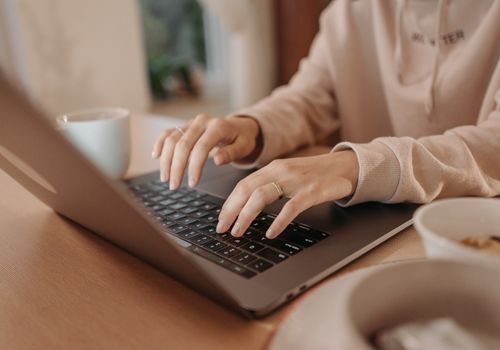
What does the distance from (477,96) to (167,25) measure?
1.89 metres

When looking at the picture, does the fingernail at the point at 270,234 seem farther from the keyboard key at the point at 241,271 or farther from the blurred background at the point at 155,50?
the blurred background at the point at 155,50

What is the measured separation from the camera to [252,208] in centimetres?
53

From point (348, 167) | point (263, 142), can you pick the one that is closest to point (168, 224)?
point (348, 167)

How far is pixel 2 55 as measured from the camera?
5.98ft

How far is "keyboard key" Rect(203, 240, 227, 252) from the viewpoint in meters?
0.50

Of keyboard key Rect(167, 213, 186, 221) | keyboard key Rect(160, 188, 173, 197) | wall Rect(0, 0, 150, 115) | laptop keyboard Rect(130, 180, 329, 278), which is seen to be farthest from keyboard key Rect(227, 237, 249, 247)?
wall Rect(0, 0, 150, 115)

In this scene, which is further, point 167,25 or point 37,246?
point 167,25

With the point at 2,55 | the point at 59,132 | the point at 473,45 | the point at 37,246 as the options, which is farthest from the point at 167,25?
the point at 59,132

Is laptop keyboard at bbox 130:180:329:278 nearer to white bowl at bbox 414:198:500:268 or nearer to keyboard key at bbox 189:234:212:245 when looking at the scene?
keyboard key at bbox 189:234:212:245

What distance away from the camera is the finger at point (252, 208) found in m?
0.52

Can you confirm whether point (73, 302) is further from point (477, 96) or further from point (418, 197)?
point (477, 96)

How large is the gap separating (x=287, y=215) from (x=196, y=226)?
0.37 ft

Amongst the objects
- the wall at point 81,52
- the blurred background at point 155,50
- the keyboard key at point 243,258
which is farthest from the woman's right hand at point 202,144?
the wall at point 81,52

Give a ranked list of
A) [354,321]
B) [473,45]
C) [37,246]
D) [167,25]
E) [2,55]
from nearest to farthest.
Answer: [354,321], [37,246], [473,45], [2,55], [167,25]
